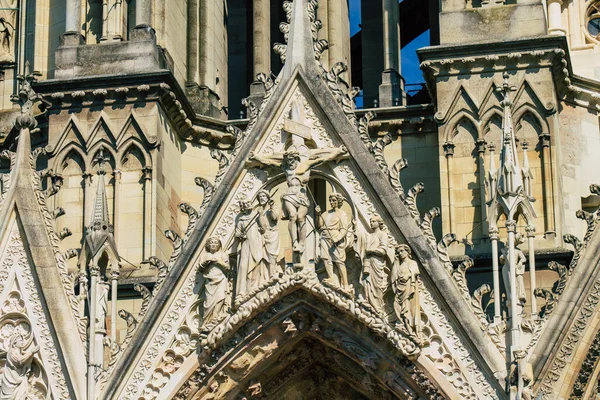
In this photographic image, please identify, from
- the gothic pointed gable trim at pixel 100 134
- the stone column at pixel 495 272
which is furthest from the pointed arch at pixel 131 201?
the stone column at pixel 495 272

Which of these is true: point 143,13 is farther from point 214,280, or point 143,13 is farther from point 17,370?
point 17,370

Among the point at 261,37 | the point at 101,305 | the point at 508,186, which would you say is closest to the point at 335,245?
the point at 508,186

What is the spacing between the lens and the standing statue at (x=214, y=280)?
20.1m

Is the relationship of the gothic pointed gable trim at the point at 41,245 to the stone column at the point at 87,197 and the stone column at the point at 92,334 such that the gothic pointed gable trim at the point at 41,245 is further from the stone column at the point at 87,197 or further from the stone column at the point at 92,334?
the stone column at the point at 87,197

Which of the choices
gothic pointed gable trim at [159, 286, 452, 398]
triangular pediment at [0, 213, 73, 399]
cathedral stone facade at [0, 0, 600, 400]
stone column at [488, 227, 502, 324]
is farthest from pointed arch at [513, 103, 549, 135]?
triangular pediment at [0, 213, 73, 399]

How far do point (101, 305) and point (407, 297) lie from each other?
283 centimetres

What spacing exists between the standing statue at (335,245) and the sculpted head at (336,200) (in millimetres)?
63

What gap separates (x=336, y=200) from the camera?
20312mm

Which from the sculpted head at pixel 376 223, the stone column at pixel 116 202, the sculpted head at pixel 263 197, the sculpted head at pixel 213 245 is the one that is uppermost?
the stone column at pixel 116 202

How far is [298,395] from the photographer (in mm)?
20797

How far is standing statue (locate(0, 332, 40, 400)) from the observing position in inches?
799

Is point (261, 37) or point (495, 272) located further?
point (261, 37)

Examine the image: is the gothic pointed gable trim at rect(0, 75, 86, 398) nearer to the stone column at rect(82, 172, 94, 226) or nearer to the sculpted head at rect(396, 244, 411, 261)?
the stone column at rect(82, 172, 94, 226)

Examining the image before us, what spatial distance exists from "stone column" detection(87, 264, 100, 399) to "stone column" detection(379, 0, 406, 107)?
3997mm
